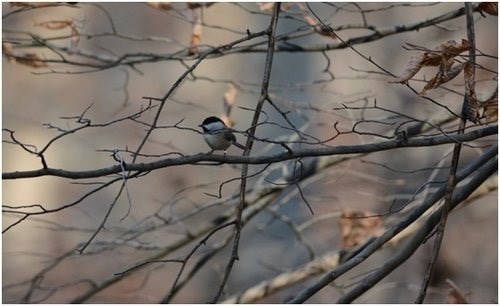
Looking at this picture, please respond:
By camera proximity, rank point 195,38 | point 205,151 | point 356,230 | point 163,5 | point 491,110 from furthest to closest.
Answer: point 205,151 → point 356,230 → point 195,38 → point 163,5 → point 491,110

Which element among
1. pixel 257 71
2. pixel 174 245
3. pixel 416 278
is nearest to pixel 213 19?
pixel 257 71

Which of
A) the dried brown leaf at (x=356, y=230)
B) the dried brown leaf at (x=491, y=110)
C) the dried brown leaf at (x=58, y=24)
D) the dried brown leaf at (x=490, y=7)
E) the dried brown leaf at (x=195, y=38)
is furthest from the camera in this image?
the dried brown leaf at (x=356, y=230)

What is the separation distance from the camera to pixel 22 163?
7961 millimetres

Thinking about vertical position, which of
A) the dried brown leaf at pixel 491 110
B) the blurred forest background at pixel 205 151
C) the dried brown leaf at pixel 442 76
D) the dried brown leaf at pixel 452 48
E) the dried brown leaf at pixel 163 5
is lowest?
the blurred forest background at pixel 205 151

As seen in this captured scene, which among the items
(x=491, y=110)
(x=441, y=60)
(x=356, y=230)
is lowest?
(x=356, y=230)

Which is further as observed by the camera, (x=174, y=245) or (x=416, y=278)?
(x=416, y=278)

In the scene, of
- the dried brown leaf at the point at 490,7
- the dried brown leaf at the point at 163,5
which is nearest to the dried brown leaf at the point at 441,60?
the dried brown leaf at the point at 490,7

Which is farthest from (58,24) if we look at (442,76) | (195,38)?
(442,76)

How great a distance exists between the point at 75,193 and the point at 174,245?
3.75 m

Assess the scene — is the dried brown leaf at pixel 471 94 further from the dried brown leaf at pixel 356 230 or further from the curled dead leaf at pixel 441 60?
the dried brown leaf at pixel 356 230

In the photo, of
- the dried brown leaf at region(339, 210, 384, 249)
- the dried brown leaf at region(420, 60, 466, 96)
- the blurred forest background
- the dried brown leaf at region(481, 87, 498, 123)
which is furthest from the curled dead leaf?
the blurred forest background

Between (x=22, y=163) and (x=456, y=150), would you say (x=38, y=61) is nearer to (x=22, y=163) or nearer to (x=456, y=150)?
(x=456, y=150)

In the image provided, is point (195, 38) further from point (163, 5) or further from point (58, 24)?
point (58, 24)

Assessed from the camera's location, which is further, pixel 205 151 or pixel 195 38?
pixel 205 151
